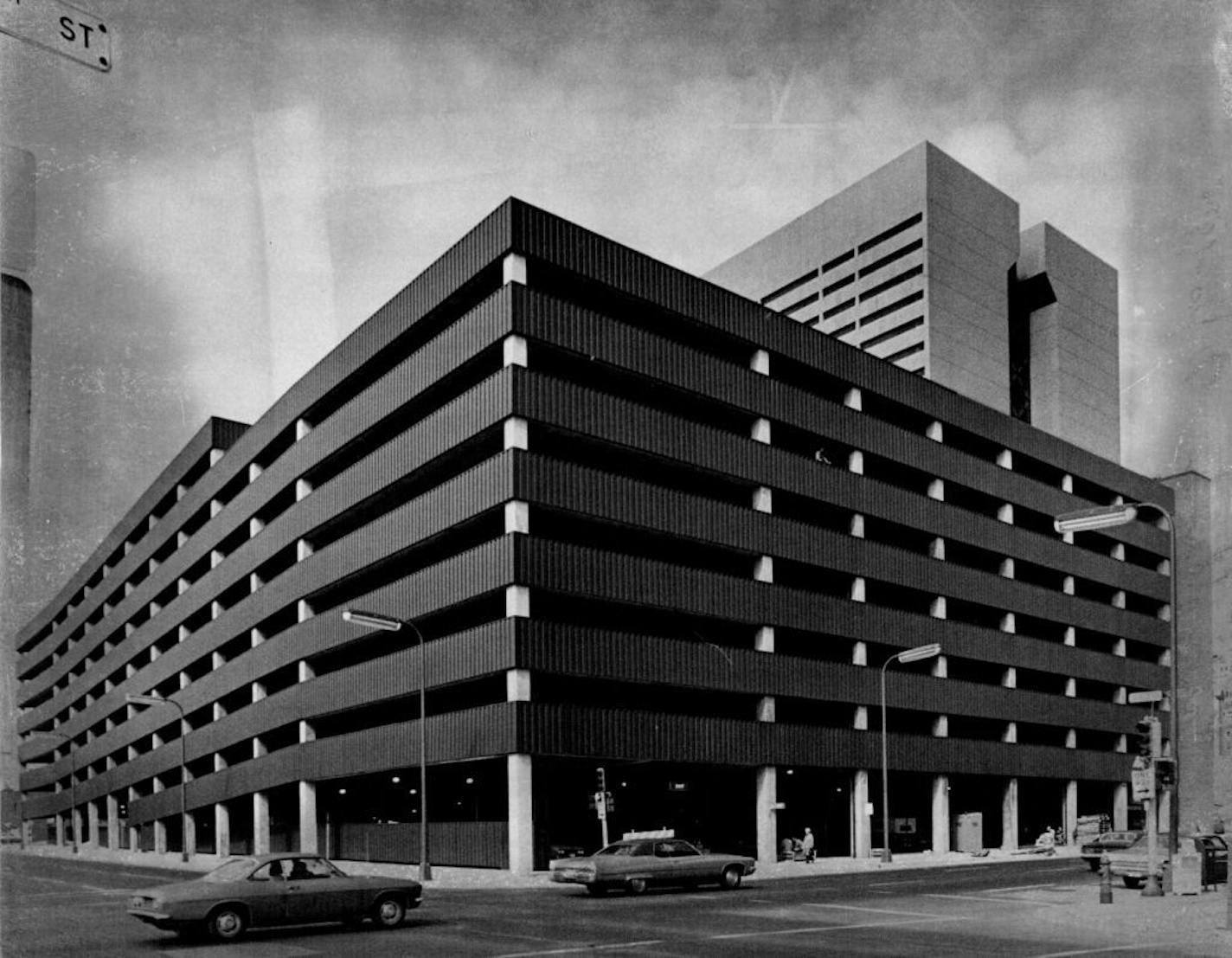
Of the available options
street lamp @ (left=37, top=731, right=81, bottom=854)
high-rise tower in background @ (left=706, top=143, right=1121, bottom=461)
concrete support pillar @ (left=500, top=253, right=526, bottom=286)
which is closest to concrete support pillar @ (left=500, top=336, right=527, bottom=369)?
concrete support pillar @ (left=500, top=253, right=526, bottom=286)

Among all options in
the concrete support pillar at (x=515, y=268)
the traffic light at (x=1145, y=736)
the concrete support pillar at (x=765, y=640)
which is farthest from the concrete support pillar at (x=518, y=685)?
the traffic light at (x=1145, y=736)

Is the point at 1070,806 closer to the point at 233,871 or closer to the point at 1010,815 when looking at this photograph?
the point at 1010,815

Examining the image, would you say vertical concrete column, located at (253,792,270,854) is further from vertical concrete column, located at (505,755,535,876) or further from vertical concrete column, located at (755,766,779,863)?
vertical concrete column, located at (755,766,779,863)

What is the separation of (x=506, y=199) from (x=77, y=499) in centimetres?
1957

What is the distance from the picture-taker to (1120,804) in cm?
7850

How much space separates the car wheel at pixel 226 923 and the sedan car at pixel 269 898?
14mm

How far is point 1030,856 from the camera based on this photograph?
58.0 m

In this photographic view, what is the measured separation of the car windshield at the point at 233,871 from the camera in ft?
65.3

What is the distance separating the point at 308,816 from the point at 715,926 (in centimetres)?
3997

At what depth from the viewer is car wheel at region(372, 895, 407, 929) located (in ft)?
70.4

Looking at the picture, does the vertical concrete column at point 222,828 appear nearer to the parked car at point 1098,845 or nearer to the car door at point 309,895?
the parked car at point 1098,845

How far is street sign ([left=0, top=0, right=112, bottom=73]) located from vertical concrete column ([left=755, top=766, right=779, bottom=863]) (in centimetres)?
4694

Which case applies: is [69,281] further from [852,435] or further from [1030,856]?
[1030,856]

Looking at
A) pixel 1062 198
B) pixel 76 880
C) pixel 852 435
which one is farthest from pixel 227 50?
pixel 852 435
